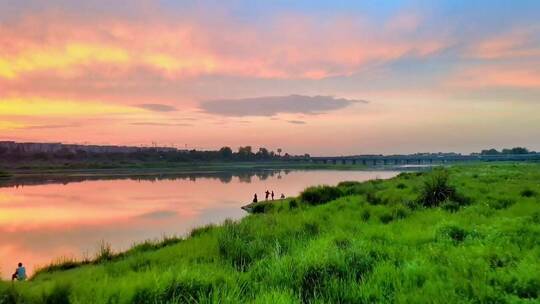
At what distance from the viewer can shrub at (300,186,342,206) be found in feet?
89.2

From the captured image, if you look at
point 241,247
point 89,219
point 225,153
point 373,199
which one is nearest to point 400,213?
point 373,199

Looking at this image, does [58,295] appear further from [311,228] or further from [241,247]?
[311,228]

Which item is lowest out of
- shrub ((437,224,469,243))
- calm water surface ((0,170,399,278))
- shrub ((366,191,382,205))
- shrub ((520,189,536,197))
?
Result: calm water surface ((0,170,399,278))

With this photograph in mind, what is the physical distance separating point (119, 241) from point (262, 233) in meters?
13.6

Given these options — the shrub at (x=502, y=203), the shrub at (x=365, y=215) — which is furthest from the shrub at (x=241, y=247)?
the shrub at (x=502, y=203)

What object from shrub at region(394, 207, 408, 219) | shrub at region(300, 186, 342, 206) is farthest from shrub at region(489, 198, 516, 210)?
shrub at region(300, 186, 342, 206)

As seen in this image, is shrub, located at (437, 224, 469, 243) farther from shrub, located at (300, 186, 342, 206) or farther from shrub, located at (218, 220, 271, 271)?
shrub, located at (300, 186, 342, 206)

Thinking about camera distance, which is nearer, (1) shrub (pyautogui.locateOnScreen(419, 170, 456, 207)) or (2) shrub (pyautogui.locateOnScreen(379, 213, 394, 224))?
(2) shrub (pyautogui.locateOnScreen(379, 213, 394, 224))

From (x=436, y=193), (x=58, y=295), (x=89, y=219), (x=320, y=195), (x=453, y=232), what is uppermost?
(x=436, y=193)

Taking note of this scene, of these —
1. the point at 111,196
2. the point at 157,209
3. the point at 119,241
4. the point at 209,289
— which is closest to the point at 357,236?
the point at 209,289

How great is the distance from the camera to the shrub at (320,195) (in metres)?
27.2

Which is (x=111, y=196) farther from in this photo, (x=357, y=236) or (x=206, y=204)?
(x=357, y=236)

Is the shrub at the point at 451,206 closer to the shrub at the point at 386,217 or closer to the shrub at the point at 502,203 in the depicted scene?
the shrub at the point at 502,203

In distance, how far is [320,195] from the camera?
27.8m
